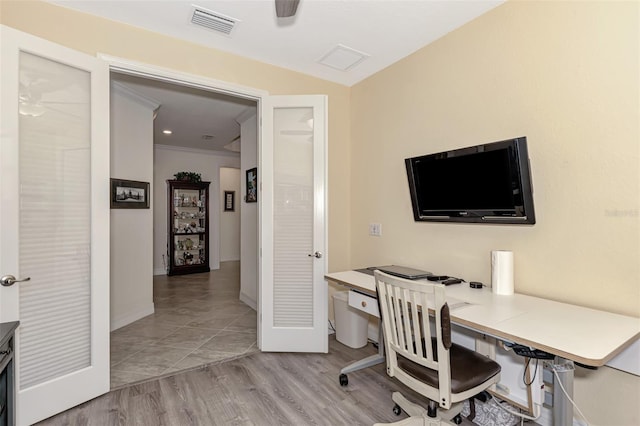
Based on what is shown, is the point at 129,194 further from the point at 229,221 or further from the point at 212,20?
the point at 229,221

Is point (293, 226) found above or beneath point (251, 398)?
above

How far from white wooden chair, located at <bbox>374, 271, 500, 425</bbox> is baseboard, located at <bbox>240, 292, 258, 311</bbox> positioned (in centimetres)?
294

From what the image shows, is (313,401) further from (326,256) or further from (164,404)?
(326,256)

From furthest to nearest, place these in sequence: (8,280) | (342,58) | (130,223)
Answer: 1. (130,223)
2. (342,58)
3. (8,280)

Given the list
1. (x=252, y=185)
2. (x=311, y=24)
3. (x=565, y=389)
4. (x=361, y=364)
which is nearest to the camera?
(x=565, y=389)

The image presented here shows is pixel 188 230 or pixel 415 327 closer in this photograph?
pixel 415 327

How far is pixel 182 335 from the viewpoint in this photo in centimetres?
354

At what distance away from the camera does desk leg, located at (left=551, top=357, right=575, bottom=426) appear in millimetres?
1396

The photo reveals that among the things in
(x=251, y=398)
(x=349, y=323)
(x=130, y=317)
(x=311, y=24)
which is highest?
(x=311, y=24)

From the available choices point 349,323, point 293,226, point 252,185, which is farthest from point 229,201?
point 349,323

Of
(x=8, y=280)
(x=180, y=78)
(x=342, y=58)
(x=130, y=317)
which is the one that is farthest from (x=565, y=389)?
(x=130, y=317)

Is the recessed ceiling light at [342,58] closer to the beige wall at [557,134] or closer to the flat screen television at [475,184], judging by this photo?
the beige wall at [557,134]

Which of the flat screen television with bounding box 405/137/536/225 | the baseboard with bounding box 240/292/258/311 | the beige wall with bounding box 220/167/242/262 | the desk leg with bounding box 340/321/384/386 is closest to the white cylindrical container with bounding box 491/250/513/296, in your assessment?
the flat screen television with bounding box 405/137/536/225

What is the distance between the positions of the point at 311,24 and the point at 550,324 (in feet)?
7.86
